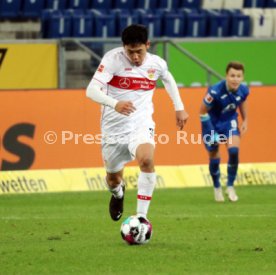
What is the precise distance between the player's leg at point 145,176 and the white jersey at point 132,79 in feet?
1.50

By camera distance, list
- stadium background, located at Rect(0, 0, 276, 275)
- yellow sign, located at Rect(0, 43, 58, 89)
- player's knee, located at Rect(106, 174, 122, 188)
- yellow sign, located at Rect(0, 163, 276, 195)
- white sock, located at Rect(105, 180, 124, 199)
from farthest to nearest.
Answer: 1. yellow sign, located at Rect(0, 43, 58, 89)
2. yellow sign, located at Rect(0, 163, 276, 195)
3. white sock, located at Rect(105, 180, 124, 199)
4. player's knee, located at Rect(106, 174, 122, 188)
5. stadium background, located at Rect(0, 0, 276, 275)

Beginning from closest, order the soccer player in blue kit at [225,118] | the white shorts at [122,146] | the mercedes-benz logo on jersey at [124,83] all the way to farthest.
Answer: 1. the white shorts at [122,146]
2. the mercedes-benz logo on jersey at [124,83]
3. the soccer player in blue kit at [225,118]

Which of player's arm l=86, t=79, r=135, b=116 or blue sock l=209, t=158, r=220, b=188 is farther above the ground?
player's arm l=86, t=79, r=135, b=116

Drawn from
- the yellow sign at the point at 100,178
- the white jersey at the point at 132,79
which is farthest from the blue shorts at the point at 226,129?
the white jersey at the point at 132,79

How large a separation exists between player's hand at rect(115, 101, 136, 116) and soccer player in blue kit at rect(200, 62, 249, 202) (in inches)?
222

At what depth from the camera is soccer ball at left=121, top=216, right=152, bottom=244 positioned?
38.2 ft

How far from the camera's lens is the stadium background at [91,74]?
64.2 ft

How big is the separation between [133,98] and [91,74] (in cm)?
1024

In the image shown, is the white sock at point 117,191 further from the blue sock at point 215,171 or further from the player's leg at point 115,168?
the blue sock at point 215,171

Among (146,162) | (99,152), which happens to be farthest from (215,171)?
(146,162)

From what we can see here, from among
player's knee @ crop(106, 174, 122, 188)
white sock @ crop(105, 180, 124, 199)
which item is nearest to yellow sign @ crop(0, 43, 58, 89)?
white sock @ crop(105, 180, 124, 199)

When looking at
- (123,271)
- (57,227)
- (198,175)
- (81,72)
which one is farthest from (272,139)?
(123,271)

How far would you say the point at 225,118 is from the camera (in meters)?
17.4

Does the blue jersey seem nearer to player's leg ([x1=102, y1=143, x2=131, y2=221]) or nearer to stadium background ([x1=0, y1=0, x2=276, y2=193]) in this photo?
stadium background ([x1=0, y1=0, x2=276, y2=193])
